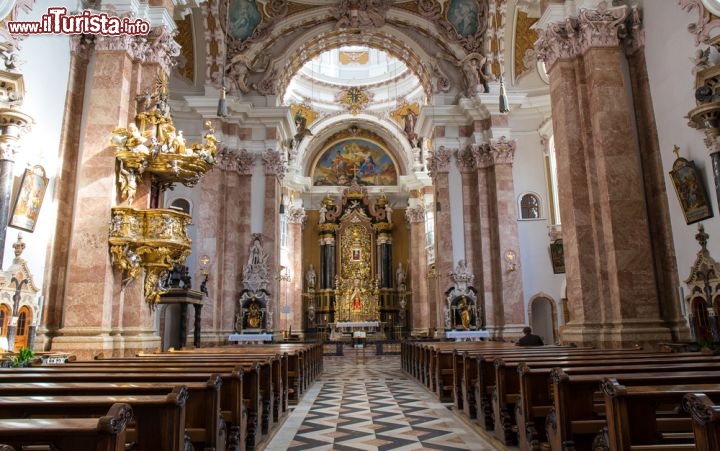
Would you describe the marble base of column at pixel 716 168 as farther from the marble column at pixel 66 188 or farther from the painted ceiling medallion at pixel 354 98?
the painted ceiling medallion at pixel 354 98

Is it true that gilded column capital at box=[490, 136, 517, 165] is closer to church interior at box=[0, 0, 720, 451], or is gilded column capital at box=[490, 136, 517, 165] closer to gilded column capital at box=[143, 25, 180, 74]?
church interior at box=[0, 0, 720, 451]

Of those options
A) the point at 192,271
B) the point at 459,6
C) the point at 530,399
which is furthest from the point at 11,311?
the point at 459,6

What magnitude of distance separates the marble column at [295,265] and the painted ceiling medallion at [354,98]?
614cm

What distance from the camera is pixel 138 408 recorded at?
2.69m

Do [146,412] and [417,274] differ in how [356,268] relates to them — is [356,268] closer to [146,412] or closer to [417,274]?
[417,274]

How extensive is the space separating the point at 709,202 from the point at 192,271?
1288cm

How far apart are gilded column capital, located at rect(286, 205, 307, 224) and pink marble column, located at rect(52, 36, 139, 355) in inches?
766

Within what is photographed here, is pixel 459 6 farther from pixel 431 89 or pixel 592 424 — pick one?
pixel 592 424

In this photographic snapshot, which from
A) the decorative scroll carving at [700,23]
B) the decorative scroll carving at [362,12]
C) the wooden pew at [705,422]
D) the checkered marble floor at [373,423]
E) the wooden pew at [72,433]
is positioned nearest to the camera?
the wooden pew at [72,433]

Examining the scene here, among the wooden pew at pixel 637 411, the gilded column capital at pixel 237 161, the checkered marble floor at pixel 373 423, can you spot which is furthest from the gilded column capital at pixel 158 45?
the wooden pew at pixel 637 411

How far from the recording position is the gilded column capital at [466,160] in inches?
664

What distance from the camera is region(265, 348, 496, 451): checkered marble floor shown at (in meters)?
5.19

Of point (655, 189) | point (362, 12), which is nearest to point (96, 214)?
point (655, 189)

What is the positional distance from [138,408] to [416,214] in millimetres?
25444
